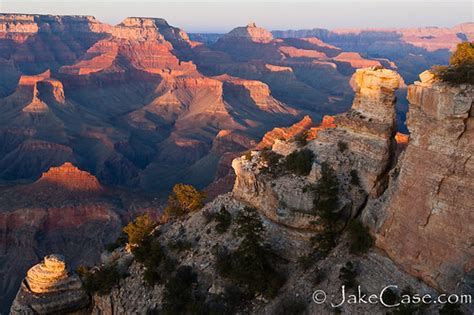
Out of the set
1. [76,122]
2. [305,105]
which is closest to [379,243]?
[76,122]

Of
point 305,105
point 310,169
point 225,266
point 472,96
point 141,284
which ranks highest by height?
point 472,96

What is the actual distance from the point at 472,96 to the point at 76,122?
5193 inches

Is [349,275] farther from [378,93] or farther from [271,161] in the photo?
[271,161]

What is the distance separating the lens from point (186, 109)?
167 m

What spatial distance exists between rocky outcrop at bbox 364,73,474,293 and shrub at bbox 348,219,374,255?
46.6 inches

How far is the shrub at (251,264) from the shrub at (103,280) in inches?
257

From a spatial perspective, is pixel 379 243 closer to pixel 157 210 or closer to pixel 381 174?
pixel 381 174

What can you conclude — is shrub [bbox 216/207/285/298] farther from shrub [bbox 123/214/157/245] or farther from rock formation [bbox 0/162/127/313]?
rock formation [bbox 0/162/127/313]

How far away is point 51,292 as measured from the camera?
96.4 feet

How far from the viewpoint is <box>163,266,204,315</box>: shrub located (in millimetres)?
24578

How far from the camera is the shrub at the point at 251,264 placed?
2405cm

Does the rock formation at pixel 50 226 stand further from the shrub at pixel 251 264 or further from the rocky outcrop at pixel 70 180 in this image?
the shrub at pixel 251 264

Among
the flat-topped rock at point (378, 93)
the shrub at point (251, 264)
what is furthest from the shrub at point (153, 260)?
the flat-topped rock at point (378, 93)

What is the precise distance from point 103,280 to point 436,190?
18250mm
